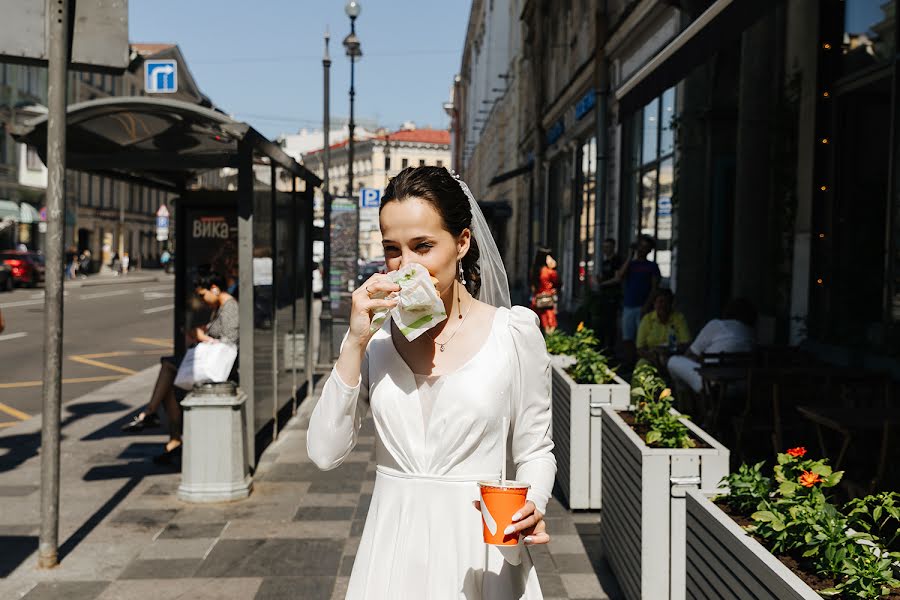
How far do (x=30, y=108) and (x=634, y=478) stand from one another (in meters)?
54.3

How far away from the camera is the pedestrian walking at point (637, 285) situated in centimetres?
1323

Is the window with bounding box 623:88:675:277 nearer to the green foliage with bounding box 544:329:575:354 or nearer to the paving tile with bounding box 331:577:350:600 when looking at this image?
the green foliage with bounding box 544:329:575:354

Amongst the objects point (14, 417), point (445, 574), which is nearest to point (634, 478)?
point (445, 574)

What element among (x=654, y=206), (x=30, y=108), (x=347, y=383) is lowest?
(x=347, y=383)

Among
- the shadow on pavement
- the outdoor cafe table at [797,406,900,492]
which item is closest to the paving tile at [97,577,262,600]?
the shadow on pavement

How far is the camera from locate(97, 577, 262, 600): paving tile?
16.1ft

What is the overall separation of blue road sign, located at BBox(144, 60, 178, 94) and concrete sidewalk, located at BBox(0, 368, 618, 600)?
462cm

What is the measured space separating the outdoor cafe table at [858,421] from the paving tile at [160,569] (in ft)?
11.3

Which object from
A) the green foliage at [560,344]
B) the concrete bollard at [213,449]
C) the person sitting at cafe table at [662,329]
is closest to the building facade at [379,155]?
the person sitting at cafe table at [662,329]

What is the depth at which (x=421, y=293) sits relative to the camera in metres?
2.39

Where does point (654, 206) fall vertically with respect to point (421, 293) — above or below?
above

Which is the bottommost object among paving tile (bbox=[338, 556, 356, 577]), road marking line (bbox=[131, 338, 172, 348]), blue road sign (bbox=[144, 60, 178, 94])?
road marking line (bbox=[131, 338, 172, 348])

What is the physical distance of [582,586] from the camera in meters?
5.11

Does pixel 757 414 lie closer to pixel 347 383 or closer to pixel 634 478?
pixel 634 478
